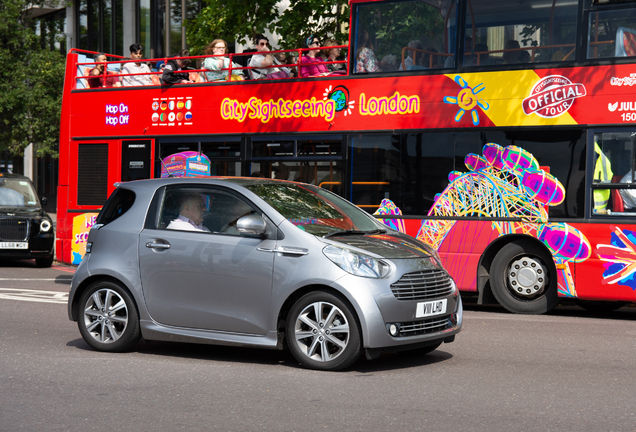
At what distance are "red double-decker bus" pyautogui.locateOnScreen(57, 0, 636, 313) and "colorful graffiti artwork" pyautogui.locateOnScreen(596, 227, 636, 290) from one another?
0.01m

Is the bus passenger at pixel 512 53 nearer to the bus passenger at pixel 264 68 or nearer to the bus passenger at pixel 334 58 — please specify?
the bus passenger at pixel 334 58

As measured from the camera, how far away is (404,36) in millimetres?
10656

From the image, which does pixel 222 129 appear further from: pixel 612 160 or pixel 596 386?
pixel 596 386

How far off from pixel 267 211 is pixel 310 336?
1.10 metres

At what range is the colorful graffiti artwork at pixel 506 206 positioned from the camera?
9789 millimetres

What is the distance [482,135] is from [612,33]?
1978 millimetres

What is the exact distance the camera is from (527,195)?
10.0 meters

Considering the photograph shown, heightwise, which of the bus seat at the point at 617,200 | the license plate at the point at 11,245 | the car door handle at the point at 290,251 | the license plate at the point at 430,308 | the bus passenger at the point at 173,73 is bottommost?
the license plate at the point at 11,245

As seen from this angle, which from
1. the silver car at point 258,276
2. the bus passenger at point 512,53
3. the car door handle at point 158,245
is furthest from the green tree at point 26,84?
the car door handle at point 158,245

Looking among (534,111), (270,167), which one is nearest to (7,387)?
(270,167)

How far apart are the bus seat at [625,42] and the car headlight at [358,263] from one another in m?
5.15

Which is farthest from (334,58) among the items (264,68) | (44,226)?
(44,226)

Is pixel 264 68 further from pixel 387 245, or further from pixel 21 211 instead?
pixel 21 211

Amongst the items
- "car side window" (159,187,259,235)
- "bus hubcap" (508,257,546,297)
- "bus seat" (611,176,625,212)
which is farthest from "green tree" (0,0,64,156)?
"bus seat" (611,176,625,212)
